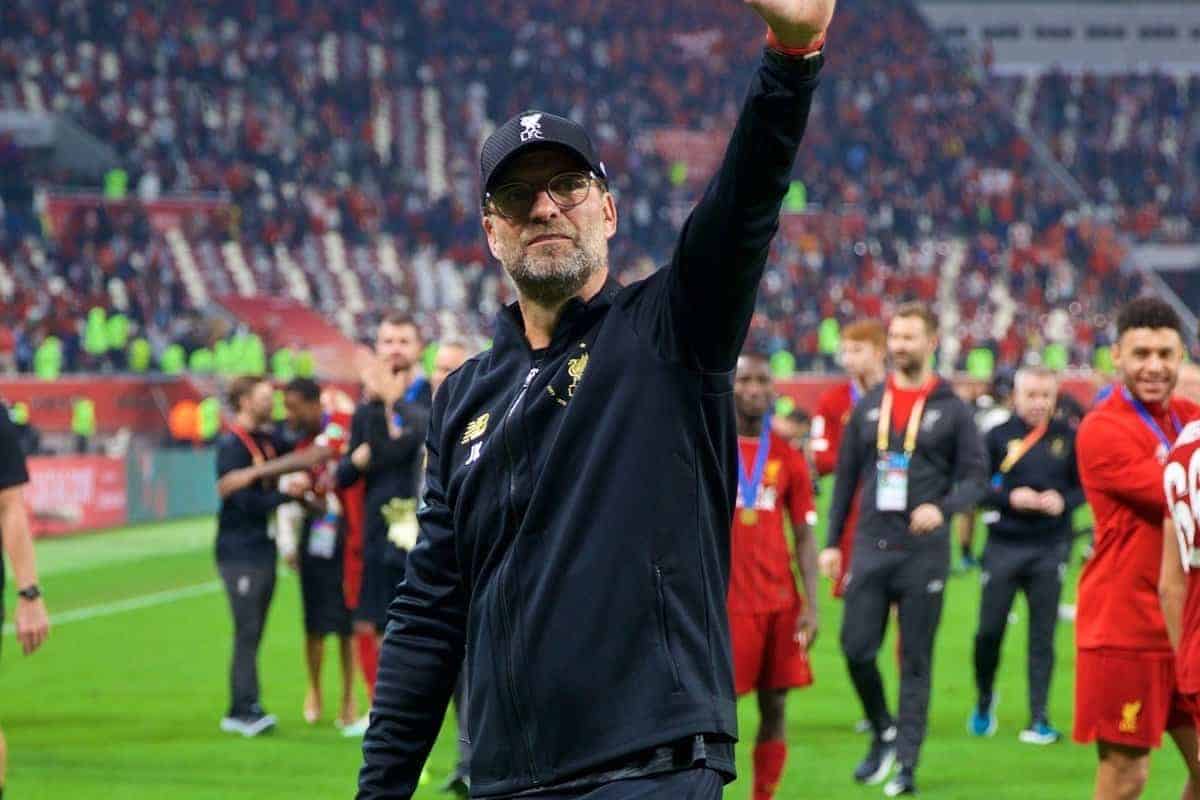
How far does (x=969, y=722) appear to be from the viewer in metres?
12.1

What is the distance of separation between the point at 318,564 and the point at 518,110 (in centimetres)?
3899

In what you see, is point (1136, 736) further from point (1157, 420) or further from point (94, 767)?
point (94, 767)

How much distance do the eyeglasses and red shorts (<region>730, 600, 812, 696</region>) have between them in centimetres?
521

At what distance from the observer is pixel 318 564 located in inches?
477

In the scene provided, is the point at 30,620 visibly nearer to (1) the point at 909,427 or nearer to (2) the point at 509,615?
(2) the point at 509,615

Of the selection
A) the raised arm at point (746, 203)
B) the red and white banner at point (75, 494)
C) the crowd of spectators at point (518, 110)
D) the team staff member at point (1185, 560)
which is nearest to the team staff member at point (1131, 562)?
the team staff member at point (1185, 560)

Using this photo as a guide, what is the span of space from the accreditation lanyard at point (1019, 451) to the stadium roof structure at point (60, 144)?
33.2m

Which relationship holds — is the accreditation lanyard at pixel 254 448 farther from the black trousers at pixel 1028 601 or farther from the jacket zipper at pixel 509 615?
the jacket zipper at pixel 509 615

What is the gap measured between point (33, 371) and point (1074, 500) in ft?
75.7

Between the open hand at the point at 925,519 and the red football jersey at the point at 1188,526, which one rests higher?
the red football jersey at the point at 1188,526

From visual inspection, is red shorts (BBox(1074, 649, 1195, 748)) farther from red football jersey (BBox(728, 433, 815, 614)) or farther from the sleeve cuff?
the sleeve cuff

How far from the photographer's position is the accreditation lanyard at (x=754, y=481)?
29.4ft

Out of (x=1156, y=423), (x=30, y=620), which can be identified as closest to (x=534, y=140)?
(x=1156, y=423)

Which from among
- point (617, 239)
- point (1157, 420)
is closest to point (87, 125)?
point (617, 239)
